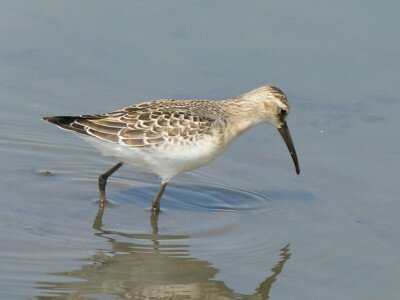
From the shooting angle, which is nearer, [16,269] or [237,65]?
[16,269]

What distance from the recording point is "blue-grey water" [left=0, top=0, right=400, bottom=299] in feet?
34.9

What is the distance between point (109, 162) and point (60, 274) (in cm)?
372

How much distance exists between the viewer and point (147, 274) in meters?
10.6

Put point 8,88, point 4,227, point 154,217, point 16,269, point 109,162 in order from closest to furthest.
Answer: point 16,269 < point 4,227 < point 154,217 < point 109,162 < point 8,88

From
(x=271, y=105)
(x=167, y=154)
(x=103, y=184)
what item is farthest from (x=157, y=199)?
(x=271, y=105)

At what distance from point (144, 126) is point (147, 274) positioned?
7.09ft

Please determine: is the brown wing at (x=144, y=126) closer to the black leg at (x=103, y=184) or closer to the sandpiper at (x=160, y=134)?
the sandpiper at (x=160, y=134)

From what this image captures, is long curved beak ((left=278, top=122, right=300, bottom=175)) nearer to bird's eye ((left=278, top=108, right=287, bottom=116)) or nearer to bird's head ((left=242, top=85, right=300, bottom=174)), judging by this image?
bird's head ((left=242, top=85, right=300, bottom=174))

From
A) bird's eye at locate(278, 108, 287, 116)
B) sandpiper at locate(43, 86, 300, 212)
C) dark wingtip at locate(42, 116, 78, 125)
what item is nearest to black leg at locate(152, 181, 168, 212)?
sandpiper at locate(43, 86, 300, 212)

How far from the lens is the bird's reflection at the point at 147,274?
33.0ft

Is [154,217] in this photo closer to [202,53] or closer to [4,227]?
[4,227]

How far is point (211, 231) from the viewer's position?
11820 millimetres

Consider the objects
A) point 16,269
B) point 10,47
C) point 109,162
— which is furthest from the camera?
point 10,47

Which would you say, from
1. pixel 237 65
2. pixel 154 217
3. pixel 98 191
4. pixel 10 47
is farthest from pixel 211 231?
pixel 10 47
